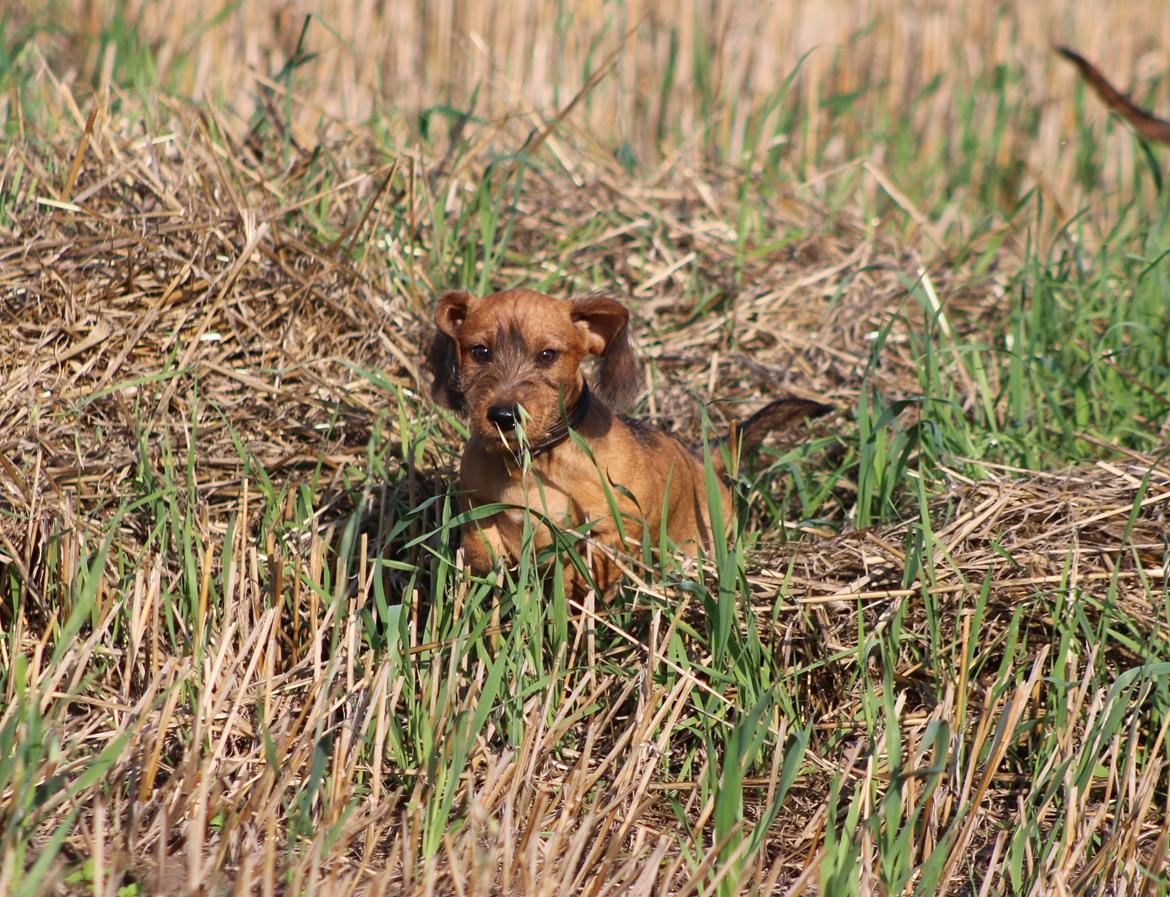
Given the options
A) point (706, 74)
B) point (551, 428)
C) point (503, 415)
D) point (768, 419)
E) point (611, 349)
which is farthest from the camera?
point (706, 74)

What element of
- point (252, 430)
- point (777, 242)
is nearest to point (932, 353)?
point (777, 242)

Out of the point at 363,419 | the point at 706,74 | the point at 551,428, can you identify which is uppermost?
the point at 706,74

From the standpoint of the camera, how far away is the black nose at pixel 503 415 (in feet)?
12.2

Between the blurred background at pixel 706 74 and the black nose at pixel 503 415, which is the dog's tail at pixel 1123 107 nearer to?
the black nose at pixel 503 415

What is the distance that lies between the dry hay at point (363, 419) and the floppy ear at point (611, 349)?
2.35 ft

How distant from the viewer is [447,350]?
164 inches

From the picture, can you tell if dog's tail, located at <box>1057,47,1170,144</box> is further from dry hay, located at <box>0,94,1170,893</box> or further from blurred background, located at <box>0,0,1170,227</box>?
blurred background, located at <box>0,0,1170,227</box>

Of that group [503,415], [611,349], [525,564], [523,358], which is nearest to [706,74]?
[611,349]

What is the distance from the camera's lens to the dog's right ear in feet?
13.3

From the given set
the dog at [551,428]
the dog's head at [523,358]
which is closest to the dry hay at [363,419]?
the dog at [551,428]

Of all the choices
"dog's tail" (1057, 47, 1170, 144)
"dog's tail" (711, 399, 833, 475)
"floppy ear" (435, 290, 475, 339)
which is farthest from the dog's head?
"dog's tail" (1057, 47, 1170, 144)

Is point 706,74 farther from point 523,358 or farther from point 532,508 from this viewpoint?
point 532,508

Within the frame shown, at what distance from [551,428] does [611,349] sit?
39 cm

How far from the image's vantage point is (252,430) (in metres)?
4.93
